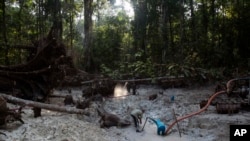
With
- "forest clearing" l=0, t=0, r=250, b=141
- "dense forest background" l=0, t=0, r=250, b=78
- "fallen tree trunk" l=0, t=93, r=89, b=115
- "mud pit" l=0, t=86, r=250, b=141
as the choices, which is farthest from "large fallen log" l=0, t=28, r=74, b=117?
"dense forest background" l=0, t=0, r=250, b=78

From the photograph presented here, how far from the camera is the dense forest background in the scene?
621 inches

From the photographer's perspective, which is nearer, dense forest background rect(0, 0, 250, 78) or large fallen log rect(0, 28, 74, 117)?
large fallen log rect(0, 28, 74, 117)

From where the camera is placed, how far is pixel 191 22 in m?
22.1

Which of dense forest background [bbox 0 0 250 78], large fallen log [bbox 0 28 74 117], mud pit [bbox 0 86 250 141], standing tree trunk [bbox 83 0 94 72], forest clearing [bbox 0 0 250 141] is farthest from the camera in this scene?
standing tree trunk [bbox 83 0 94 72]

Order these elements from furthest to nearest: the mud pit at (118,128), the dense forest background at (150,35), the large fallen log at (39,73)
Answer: the dense forest background at (150,35) → the large fallen log at (39,73) → the mud pit at (118,128)

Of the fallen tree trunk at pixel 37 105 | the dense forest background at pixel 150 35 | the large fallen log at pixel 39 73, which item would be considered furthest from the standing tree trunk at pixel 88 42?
the fallen tree trunk at pixel 37 105

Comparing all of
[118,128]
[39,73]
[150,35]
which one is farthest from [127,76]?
[150,35]

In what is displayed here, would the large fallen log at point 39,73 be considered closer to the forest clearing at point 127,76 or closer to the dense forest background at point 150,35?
the forest clearing at point 127,76

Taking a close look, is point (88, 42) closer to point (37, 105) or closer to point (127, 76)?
point (127, 76)

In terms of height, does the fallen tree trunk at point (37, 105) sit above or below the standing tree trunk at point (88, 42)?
below

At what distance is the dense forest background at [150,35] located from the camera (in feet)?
51.7

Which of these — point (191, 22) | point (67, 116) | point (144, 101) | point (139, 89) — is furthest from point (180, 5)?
point (67, 116)

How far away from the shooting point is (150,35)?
24.0m

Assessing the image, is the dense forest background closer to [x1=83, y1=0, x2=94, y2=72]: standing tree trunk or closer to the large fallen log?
[x1=83, y1=0, x2=94, y2=72]: standing tree trunk
